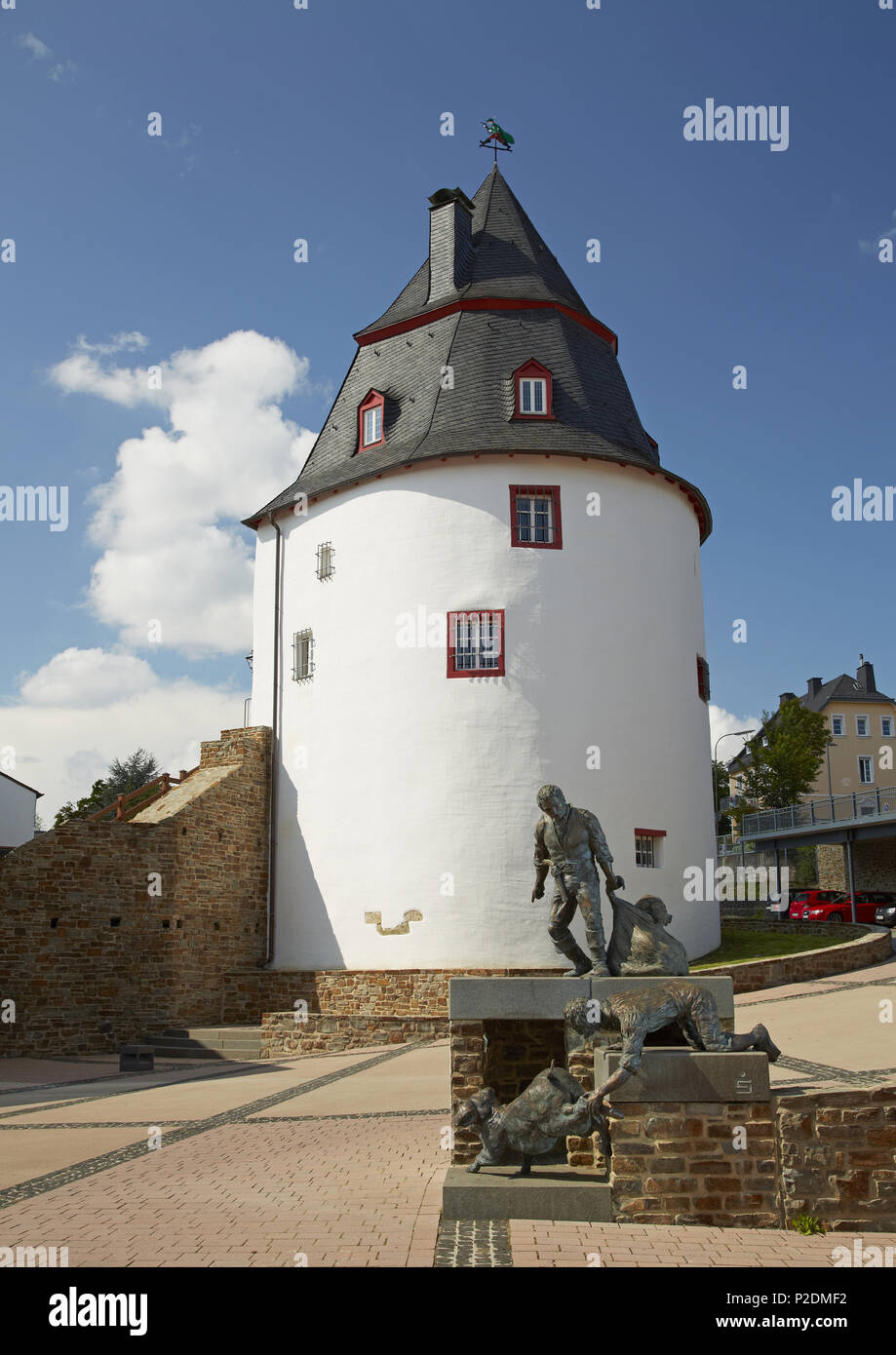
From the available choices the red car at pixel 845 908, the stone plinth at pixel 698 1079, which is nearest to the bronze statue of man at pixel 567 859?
the stone plinth at pixel 698 1079

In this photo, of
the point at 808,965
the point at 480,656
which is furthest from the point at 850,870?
the point at 480,656

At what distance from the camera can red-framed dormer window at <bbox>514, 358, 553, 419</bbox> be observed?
2419 centimetres

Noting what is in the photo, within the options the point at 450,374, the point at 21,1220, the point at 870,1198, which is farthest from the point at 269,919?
the point at 870,1198

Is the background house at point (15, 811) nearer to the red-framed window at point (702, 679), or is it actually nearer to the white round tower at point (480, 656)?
the white round tower at point (480, 656)

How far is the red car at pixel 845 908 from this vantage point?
120ft

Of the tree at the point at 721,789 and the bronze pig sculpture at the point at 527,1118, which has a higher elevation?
the tree at the point at 721,789

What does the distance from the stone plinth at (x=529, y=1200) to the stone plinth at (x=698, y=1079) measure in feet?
2.18

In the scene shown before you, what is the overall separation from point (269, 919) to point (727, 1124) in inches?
728

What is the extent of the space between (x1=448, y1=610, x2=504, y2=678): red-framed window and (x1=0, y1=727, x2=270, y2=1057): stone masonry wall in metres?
5.79

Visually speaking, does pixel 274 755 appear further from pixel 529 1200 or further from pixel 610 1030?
pixel 529 1200

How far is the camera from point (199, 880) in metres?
23.3

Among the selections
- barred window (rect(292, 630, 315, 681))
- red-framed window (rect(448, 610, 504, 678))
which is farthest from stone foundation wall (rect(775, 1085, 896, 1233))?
barred window (rect(292, 630, 315, 681))

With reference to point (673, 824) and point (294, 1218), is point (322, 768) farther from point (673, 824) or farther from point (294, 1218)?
point (294, 1218)

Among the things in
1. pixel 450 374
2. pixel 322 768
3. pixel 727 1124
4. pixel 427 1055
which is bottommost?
pixel 427 1055
